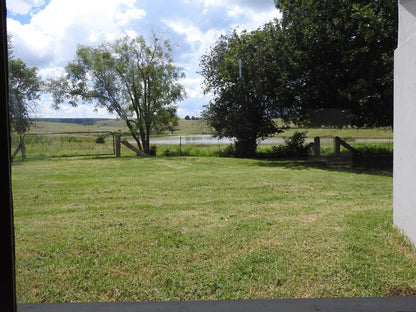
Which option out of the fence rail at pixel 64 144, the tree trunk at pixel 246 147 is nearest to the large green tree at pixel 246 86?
the tree trunk at pixel 246 147

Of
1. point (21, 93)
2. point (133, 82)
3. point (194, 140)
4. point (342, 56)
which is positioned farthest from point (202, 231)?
point (342, 56)

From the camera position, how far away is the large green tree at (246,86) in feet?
5.49

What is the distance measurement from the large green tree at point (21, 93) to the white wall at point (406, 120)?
135 centimetres

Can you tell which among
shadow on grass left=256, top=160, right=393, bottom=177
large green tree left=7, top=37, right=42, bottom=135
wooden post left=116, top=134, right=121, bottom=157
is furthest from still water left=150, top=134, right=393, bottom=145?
large green tree left=7, top=37, right=42, bottom=135

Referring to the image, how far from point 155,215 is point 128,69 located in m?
0.81

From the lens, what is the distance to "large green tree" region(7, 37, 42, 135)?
80cm

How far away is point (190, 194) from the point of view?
75.9 inches

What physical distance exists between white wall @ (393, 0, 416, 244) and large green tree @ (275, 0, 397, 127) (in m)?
0.20

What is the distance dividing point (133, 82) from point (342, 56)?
123 centimetres

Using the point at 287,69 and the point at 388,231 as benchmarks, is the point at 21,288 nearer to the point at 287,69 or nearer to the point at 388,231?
the point at 388,231

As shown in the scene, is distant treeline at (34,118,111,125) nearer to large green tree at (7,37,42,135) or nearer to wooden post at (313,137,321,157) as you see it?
large green tree at (7,37,42,135)

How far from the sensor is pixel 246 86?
1.82 m

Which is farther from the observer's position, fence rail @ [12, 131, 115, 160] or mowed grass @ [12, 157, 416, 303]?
mowed grass @ [12, 157, 416, 303]

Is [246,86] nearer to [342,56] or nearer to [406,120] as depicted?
[342,56]
